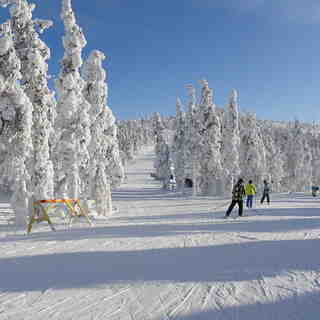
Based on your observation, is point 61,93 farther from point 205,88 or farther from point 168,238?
point 205,88

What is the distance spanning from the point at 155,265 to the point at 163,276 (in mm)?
763

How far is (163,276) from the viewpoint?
6305 millimetres

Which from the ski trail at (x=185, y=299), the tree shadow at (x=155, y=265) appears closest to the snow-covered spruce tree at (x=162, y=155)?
the tree shadow at (x=155, y=265)

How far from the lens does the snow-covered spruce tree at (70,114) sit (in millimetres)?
18938

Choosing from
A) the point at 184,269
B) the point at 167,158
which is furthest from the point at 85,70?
the point at 167,158

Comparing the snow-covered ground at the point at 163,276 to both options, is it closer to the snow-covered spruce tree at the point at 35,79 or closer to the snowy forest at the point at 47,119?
the snowy forest at the point at 47,119

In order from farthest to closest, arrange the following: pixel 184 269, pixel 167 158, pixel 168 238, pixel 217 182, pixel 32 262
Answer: pixel 167 158 < pixel 217 182 < pixel 168 238 < pixel 32 262 < pixel 184 269

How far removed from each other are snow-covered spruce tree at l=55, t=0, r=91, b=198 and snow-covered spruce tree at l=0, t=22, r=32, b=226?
4070 millimetres

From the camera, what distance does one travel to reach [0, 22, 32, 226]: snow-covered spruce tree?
14.6 metres

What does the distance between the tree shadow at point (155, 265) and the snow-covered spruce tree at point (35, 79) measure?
32.1 ft

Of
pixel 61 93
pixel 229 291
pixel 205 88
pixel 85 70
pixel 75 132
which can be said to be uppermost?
pixel 205 88

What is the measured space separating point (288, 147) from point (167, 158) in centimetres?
2615

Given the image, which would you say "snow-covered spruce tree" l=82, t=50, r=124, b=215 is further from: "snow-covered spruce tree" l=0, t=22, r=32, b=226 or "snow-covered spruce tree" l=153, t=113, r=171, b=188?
"snow-covered spruce tree" l=153, t=113, r=171, b=188

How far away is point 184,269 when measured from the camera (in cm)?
675
